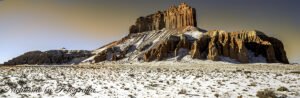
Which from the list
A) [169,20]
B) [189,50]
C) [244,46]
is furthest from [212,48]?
[169,20]

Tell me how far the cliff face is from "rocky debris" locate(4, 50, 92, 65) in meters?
40.6

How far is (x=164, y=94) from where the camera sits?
20.9 m

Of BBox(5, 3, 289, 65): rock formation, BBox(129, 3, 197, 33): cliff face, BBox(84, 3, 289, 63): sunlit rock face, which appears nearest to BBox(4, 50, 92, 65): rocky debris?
BBox(5, 3, 289, 65): rock formation

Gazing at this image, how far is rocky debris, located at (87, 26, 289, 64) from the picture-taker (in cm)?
9838

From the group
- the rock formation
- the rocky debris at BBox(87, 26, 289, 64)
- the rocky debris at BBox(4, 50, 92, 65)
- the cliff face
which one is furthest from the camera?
the cliff face

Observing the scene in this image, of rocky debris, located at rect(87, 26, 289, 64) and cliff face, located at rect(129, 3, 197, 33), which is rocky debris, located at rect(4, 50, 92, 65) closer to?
rocky debris, located at rect(87, 26, 289, 64)

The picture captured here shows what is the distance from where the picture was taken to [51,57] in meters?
117

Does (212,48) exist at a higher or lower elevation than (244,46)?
lower

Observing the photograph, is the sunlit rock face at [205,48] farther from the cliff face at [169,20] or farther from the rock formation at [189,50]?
the cliff face at [169,20]

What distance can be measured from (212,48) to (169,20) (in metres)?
63.4

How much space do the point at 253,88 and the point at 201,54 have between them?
73420 millimetres

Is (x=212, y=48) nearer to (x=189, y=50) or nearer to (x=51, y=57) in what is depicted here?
(x=189, y=50)

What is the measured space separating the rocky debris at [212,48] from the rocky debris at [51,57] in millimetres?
11316

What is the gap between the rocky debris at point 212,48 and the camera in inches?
3873
